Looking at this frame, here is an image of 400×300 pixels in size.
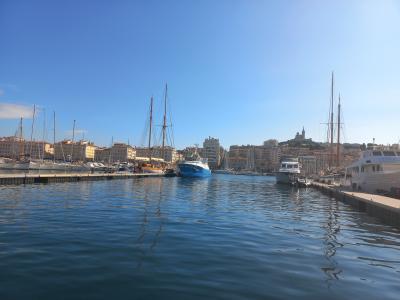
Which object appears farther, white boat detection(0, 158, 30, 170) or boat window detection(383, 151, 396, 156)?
white boat detection(0, 158, 30, 170)

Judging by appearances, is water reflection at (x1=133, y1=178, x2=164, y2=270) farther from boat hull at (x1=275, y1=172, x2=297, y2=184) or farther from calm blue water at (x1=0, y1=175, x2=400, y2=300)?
boat hull at (x1=275, y1=172, x2=297, y2=184)

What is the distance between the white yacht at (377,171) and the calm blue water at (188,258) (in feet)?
52.9

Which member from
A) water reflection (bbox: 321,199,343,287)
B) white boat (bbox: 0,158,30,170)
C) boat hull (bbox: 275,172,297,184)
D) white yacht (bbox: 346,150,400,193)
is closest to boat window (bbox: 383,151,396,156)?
white yacht (bbox: 346,150,400,193)

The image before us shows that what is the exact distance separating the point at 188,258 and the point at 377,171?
3111 cm

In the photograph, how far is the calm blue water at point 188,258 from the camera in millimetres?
8195

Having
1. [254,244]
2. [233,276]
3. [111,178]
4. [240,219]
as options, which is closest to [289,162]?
[111,178]

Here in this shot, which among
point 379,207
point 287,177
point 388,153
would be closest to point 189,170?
point 287,177

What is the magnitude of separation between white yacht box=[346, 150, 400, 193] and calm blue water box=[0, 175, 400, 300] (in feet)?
52.9

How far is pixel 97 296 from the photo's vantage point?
7531 millimetres

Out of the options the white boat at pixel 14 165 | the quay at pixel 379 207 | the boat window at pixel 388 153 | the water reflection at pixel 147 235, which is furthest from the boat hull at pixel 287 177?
the white boat at pixel 14 165

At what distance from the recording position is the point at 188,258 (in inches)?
431

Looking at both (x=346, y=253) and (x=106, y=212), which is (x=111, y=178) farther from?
(x=346, y=253)

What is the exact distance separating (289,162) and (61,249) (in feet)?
202

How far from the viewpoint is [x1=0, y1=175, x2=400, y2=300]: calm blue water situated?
26.9 feet
